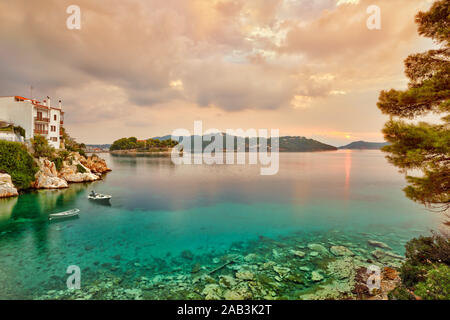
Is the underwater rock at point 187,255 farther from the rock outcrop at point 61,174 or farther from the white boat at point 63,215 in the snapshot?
the rock outcrop at point 61,174

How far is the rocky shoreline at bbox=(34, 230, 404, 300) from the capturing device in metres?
8.45

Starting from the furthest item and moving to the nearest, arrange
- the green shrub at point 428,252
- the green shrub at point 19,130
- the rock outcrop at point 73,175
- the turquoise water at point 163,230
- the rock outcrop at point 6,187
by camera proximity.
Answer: the rock outcrop at point 73,175 < the green shrub at point 19,130 < the rock outcrop at point 6,187 < the turquoise water at point 163,230 < the green shrub at point 428,252

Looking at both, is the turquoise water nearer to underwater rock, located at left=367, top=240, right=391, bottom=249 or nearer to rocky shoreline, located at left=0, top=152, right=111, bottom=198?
underwater rock, located at left=367, top=240, right=391, bottom=249

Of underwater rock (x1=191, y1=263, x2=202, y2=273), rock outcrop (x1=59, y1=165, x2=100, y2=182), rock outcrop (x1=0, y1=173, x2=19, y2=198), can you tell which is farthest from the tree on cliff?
rock outcrop (x1=59, y1=165, x2=100, y2=182)

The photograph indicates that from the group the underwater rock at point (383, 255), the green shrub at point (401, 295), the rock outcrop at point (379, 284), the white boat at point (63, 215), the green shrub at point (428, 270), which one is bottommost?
the underwater rock at point (383, 255)

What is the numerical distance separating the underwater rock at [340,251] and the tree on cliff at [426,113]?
18.2 feet

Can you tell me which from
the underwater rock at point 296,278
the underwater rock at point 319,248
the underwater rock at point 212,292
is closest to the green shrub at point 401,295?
the underwater rock at point 296,278

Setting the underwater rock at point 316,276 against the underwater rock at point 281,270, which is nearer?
the underwater rock at point 316,276

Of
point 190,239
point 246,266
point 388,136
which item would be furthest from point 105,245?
point 388,136

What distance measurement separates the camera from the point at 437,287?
5.64 meters

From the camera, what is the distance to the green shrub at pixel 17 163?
80.0 feet

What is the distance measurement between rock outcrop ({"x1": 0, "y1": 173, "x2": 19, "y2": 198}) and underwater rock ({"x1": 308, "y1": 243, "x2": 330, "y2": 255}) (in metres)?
34.7
